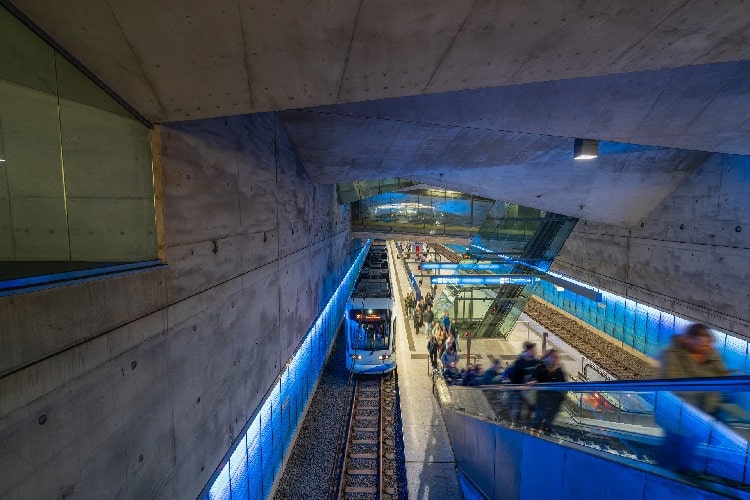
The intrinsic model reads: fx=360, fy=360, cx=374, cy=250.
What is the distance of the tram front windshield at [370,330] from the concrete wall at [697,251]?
7.38 meters

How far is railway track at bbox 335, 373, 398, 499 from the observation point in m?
7.12

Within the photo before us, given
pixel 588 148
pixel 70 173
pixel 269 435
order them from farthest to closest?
pixel 588 148 < pixel 269 435 < pixel 70 173

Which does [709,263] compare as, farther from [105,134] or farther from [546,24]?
[105,134]

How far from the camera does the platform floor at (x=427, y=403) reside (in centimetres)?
728

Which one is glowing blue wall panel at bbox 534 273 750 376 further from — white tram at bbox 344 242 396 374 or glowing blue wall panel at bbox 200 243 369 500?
glowing blue wall panel at bbox 200 243 369 500

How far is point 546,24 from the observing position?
104 inches

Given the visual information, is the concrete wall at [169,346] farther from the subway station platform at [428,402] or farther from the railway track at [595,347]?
the railway track at [595,347]

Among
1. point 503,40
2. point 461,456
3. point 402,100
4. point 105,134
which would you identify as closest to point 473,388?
point 461,456

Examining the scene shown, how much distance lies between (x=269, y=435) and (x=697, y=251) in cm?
1034

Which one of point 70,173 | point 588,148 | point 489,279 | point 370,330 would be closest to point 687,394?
point 70,173

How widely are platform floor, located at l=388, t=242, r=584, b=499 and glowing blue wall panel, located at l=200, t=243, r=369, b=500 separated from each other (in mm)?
2700

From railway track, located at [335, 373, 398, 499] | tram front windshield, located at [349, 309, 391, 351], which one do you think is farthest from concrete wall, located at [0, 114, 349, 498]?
tram front windshield, located at [349, 309, 391, 351]

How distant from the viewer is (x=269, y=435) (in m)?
6.64

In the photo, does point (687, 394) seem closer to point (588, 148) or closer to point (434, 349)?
point (588, 148)
